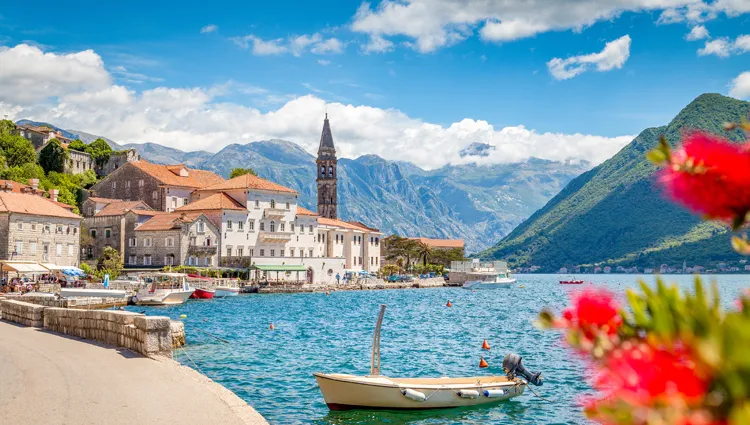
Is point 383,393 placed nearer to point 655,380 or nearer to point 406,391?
point 406,391

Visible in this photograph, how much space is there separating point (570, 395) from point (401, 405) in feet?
19.9

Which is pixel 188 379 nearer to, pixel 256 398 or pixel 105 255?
pixel 256 398

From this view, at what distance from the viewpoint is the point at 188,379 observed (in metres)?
15.9

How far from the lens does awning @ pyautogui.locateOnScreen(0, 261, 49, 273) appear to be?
61669mm

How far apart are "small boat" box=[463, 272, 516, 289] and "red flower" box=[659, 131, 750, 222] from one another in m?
117

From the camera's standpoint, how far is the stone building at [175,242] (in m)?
84.8

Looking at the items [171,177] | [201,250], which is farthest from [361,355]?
[171,177]

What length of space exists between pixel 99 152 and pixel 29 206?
47750 millimetres

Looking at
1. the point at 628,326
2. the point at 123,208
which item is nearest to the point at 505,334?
the point at 628,326

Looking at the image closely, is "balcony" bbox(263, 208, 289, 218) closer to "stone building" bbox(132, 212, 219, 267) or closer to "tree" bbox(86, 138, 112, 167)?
"stone building" bbox(132, 212, 219, 267)

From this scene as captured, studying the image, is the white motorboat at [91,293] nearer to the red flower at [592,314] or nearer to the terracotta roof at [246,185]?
the terracotta roof at [246,185]

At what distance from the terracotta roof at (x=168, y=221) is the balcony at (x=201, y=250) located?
3130mm

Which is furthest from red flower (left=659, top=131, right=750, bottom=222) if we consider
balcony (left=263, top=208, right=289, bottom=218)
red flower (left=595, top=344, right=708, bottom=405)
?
balcony (left=263, top=208, right=289, bottom=218)

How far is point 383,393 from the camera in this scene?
18719mm
